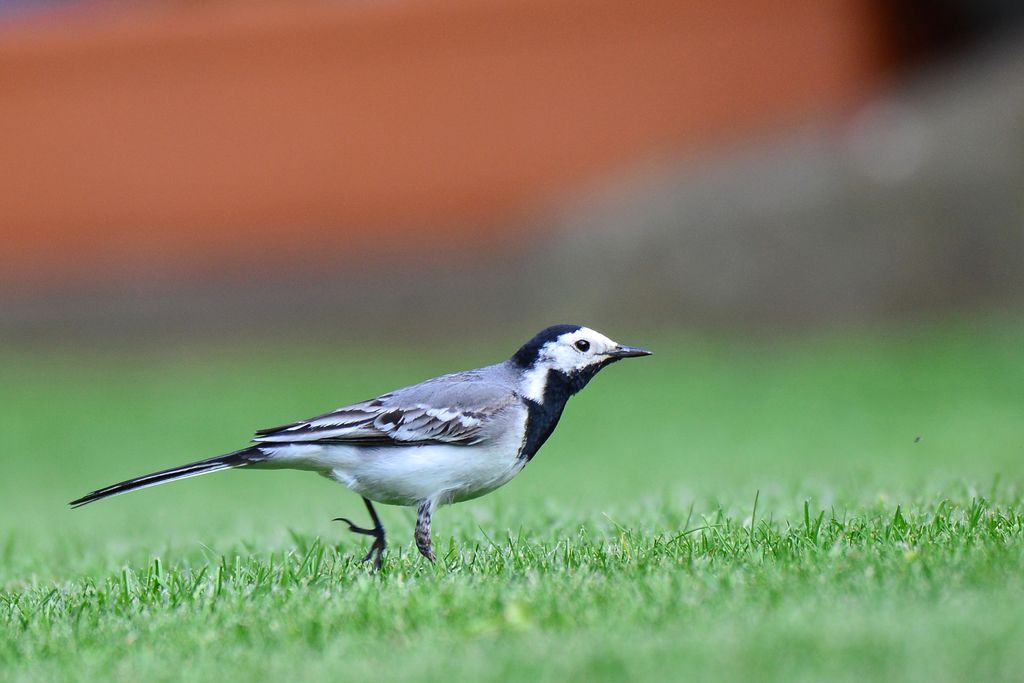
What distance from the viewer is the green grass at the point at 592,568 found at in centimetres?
412

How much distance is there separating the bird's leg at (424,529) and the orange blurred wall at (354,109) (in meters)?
12.4

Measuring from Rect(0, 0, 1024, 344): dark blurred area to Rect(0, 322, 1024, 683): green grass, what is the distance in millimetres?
3487

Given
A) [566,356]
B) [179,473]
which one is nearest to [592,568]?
[566,356]

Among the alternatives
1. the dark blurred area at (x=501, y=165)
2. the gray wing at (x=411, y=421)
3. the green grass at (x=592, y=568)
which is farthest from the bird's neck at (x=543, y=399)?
the dark blurred area at (x=501, y=165)

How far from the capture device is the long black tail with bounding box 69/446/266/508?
19.1ft

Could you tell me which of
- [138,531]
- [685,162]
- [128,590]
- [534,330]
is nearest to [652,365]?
[534,330]

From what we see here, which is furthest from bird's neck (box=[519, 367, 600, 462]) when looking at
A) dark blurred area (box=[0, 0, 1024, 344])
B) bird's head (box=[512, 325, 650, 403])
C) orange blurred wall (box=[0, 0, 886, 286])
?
orange blurred wall (box=[0, 0, 886, 286])

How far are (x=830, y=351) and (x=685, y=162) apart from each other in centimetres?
308

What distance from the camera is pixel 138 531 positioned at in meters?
9.07

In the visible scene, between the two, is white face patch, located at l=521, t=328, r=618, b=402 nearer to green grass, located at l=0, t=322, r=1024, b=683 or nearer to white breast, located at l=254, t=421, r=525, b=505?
white breast, located at l=254, t=421, r=525, b=505

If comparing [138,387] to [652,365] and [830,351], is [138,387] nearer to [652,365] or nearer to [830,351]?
[652,365]

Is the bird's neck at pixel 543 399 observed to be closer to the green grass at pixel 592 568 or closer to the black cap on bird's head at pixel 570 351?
the black cap on bird's head at pixel 570 351

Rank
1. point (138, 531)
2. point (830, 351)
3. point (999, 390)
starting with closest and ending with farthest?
point (138, 531)
point (999, 390)
point (830, 351)

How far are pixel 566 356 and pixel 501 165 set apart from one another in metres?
12.2
